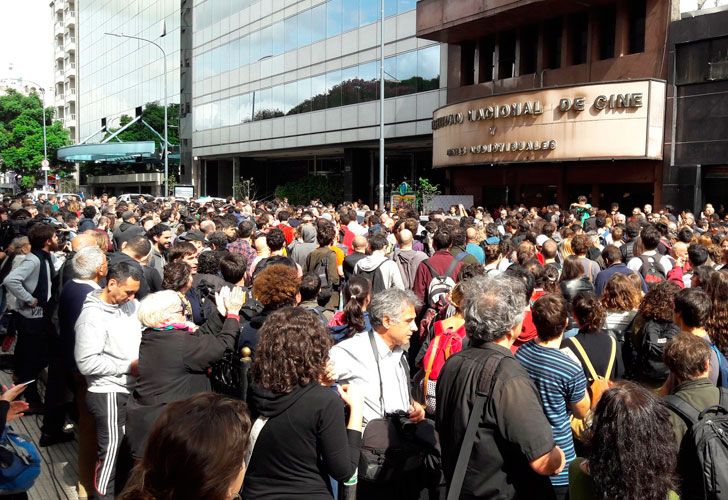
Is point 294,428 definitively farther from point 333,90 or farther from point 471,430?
point 333,90

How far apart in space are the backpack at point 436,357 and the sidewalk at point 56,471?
3.13 metres

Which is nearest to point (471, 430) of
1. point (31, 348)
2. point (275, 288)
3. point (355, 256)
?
point (275, 288)

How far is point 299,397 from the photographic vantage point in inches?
126

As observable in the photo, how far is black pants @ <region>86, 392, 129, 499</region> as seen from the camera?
463cm

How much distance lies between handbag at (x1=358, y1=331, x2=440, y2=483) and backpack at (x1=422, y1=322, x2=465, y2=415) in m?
0.39

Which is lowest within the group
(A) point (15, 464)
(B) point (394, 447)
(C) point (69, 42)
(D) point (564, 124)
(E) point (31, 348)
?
(E) point (31, 348)

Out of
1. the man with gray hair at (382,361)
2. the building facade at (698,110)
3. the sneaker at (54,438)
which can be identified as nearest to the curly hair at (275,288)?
the man with gray hair at (382,361)

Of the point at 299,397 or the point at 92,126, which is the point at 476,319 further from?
the point at 92,126

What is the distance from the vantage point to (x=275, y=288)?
15.3 ft

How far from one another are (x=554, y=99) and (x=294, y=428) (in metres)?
20.4

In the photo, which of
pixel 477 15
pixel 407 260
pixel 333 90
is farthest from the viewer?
pixel 333 90

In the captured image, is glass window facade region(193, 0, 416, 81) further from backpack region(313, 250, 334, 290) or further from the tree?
the tree

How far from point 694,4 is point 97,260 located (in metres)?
20.9

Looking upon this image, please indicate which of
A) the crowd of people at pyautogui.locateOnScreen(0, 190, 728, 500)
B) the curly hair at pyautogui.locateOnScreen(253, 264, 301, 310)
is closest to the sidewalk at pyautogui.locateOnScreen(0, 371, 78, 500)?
the crowd of people at pyautogui.locateOnScreen(0, 190, 728, 500)
